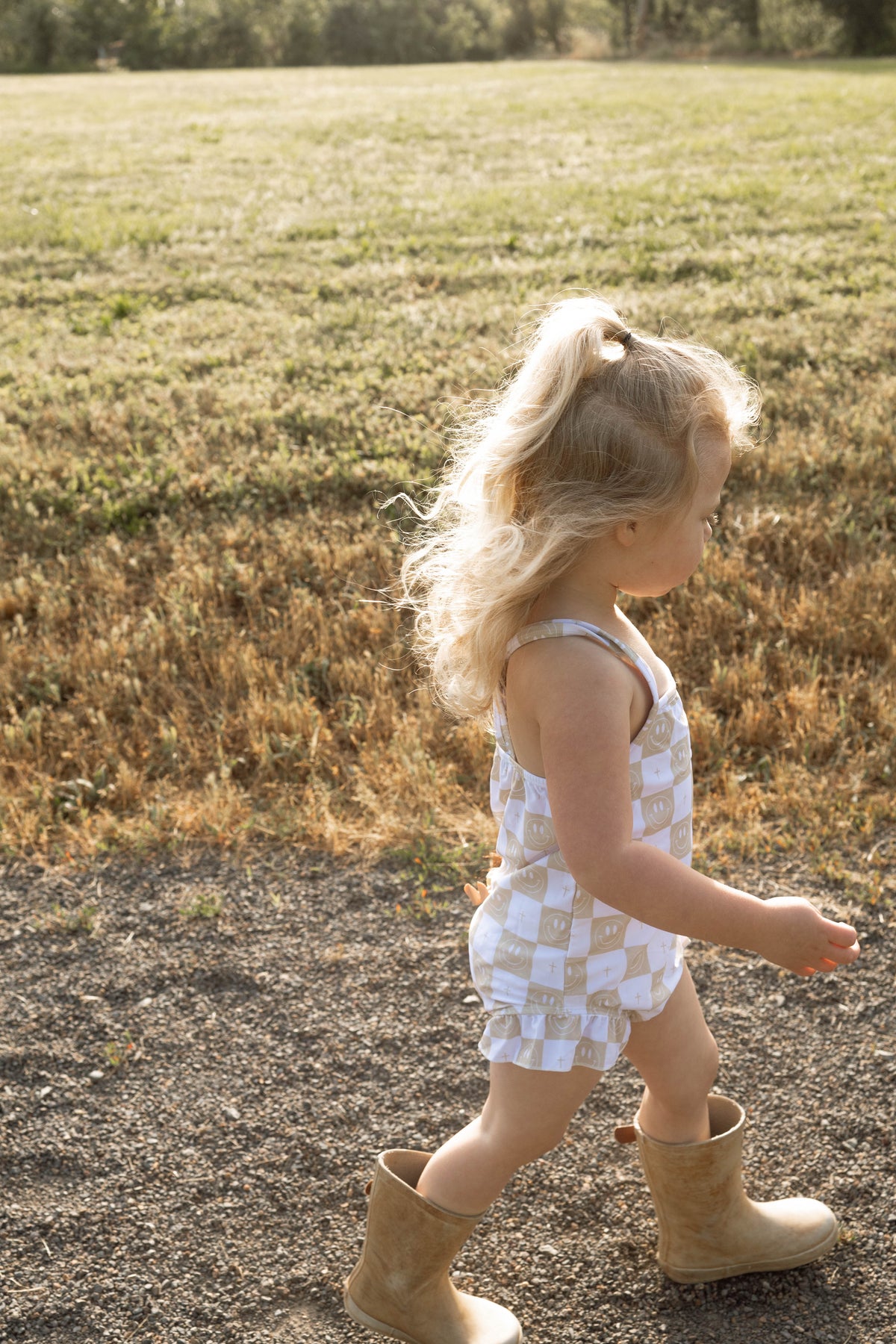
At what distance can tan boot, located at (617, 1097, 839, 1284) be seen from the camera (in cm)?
204

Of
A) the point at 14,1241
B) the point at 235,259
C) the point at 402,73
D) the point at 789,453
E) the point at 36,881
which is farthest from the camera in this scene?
the point at 402,73

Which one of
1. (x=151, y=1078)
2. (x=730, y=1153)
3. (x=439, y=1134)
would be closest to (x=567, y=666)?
(x=730, y=1153)

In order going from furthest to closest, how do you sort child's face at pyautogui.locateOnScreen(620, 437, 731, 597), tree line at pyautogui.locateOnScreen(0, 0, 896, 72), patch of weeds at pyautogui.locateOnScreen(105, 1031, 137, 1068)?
tree line at pyautogui.locateOnScreen(0, 0, 896, 72)
patch of weeds at pyautogui.locateOnScreen(105, 1031, 137, 1068)
child's face at pyautogui.locateOnScreen(620, 437, 731, 597)

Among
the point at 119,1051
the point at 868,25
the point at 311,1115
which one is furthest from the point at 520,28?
the point at 311,1115

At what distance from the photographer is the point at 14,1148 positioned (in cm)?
245

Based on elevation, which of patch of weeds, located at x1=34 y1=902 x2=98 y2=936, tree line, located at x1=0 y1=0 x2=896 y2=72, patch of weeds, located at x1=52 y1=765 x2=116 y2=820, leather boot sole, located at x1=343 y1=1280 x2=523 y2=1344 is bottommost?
leather boot sole, located at x1=343 y1=1280 x2=523 y2=1344

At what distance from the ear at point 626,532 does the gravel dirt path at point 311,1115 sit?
1.40 m

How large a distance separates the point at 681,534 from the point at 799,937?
592 mm

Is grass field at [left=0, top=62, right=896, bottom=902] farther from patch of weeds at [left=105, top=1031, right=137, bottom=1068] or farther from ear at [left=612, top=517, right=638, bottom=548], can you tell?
ear at [left=612, top=517, right=638, bottom=548]

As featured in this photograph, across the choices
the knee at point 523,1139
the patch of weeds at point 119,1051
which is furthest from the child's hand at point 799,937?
the patch of weeds at point 119,1051

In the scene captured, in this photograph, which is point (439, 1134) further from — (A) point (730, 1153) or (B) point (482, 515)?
(B) point (482, 515)

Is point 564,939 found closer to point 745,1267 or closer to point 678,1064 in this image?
point 678,1064

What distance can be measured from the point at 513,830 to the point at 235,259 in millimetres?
7465

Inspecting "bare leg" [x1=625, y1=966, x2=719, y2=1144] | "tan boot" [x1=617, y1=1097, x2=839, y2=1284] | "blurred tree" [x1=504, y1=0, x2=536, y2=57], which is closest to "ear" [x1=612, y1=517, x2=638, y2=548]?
"bare leg" [x1=625, y1=966, x2=719, y2=1144]
